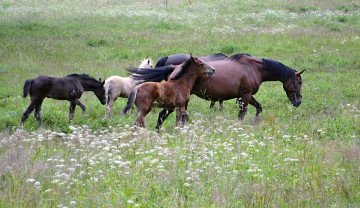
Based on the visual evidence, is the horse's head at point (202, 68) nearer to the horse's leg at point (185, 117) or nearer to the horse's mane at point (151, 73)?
the horse's mane at point (151, 73)

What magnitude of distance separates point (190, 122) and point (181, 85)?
50.7 inches

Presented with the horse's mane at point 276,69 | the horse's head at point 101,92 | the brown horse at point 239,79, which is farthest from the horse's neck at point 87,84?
the horse's mane at point 276,69

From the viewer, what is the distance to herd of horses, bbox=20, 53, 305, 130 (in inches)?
349

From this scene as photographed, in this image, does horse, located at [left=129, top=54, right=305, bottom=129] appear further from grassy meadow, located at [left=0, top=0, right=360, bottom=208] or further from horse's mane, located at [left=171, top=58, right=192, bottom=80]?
grassy meadow, located at [left=0, top=0, right=360, bottom=208]

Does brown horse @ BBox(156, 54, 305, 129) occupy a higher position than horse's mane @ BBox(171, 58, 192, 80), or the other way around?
horse's mane @ BBox(171, 58, 192, 80)

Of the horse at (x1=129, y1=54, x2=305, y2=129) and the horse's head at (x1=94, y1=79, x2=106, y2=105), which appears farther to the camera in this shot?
the horse's head at (x1=94, y1=79, x2=106, y2=105)

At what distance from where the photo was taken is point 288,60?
677 inches

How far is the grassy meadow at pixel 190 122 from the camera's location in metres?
5.20

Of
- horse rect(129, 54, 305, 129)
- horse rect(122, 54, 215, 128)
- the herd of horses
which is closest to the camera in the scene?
horse rect(122, 54, 215, 128)

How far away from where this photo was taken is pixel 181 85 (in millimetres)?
9312

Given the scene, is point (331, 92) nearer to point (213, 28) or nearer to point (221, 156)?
point (221, 156)

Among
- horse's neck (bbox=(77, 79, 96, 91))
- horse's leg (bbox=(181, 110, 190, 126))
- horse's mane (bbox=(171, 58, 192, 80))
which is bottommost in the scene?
horse's neck (bbox=(77, 79, 96, 91))

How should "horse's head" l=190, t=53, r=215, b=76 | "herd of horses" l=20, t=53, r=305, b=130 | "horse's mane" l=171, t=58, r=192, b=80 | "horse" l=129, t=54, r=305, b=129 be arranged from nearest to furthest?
"herd of horses" l=20, t=53, r=305, b=130
"horse's mane" l=171, t=58, r=192, b=80
"horse's head" l=190, t=53, r=215, b=76
"horse" l=129, t=54, r=305, b=129

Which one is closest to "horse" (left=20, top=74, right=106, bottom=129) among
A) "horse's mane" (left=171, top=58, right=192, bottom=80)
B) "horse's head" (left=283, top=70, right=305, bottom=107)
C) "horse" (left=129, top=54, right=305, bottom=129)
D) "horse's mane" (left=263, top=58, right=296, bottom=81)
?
"horse" (left=129, top=54, right=305, bottom=129)
